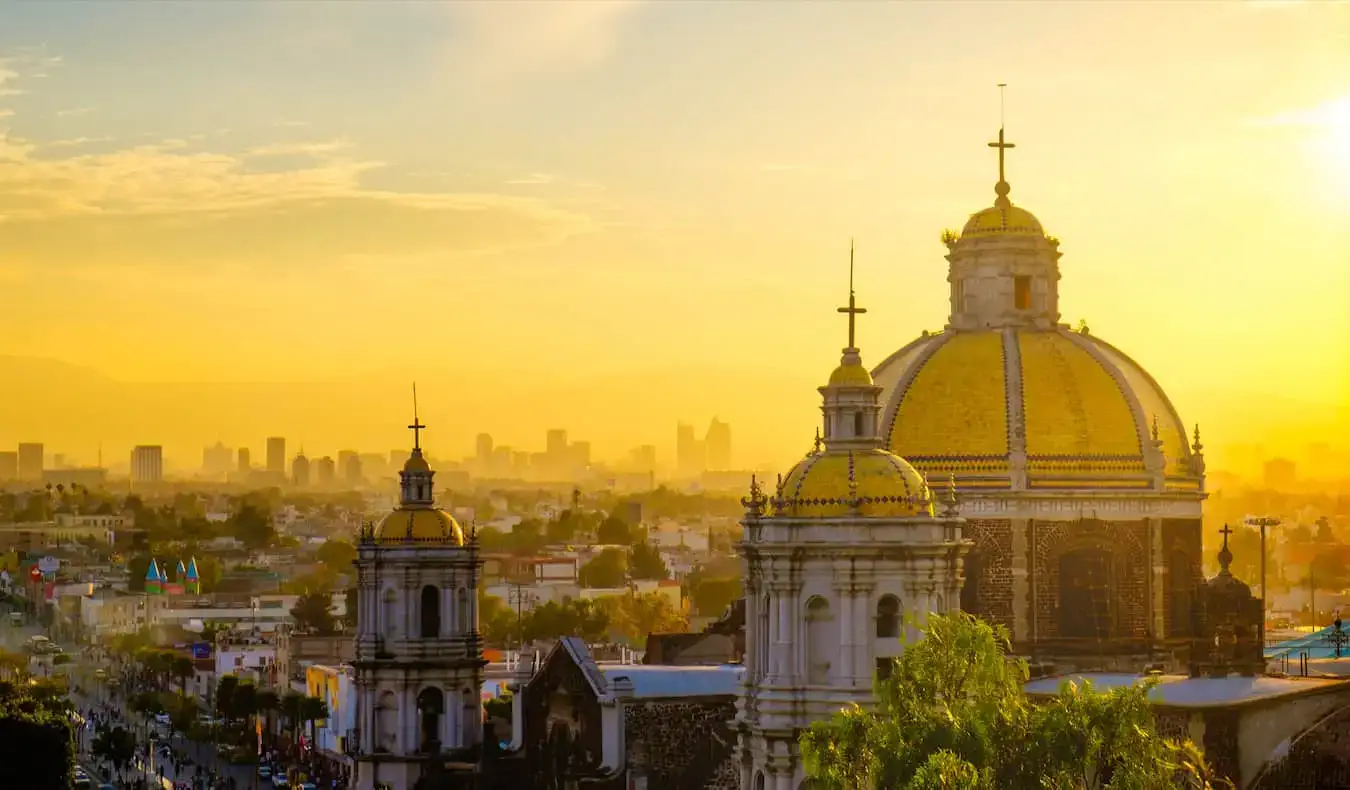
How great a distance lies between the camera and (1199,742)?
46.2 m

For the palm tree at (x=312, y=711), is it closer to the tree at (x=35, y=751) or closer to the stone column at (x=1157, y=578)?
the tree at (x=35, y=751)

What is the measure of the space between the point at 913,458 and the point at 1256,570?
263 feet

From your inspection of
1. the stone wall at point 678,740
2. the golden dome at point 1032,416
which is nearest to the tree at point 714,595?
the stone wall at point 678,740

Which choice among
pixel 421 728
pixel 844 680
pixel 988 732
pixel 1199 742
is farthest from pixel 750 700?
pixel 421 728

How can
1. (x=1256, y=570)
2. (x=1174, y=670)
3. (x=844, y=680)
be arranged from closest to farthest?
(x=844, y=680) → (x=1174, y=670) → (x=1256, y=570)

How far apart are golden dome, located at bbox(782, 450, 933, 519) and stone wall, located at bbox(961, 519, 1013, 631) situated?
7.19 m

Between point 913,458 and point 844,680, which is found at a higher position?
point 913,458

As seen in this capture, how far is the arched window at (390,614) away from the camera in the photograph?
6750 centimetres

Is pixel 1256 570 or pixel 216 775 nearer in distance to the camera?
pixel 216 775

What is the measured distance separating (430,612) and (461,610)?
68 centimetres

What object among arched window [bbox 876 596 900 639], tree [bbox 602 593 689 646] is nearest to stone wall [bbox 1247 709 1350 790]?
arched window [bbox 876 596 900 639]

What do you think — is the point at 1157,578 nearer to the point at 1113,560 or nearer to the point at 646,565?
the point at 1113,560

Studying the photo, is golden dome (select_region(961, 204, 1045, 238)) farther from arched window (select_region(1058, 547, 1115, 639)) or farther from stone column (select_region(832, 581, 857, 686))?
stone column (select_region(832, 581, 857, 686))

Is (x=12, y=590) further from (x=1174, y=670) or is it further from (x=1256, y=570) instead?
(x=1174, y=670)
